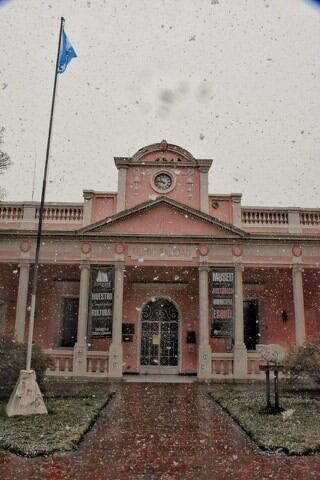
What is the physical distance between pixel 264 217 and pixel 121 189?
578 cm

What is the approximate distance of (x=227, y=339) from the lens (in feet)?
54.2

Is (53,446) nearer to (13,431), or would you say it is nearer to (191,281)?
(13,431)

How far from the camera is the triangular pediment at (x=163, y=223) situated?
15758 mm

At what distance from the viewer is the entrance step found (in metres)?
14.7

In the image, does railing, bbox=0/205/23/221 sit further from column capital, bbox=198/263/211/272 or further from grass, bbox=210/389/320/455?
grass, bbox=210/389/320/455

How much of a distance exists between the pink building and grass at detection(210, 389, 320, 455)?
4.54 meters

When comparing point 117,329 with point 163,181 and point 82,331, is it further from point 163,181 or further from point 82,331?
point 163,181

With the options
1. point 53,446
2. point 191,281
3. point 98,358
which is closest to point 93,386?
point 98,358

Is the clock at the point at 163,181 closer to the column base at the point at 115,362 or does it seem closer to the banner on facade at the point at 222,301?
the banner on facade at the point at 222,301

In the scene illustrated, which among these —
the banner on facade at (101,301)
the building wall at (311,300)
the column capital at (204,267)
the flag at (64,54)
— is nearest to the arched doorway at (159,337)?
the banner on facade at (101,301)

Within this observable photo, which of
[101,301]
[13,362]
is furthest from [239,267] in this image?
[13,362]

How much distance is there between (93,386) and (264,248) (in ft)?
26.0

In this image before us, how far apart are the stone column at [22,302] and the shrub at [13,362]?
4635 mm

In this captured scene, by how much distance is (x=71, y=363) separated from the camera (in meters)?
15.1
